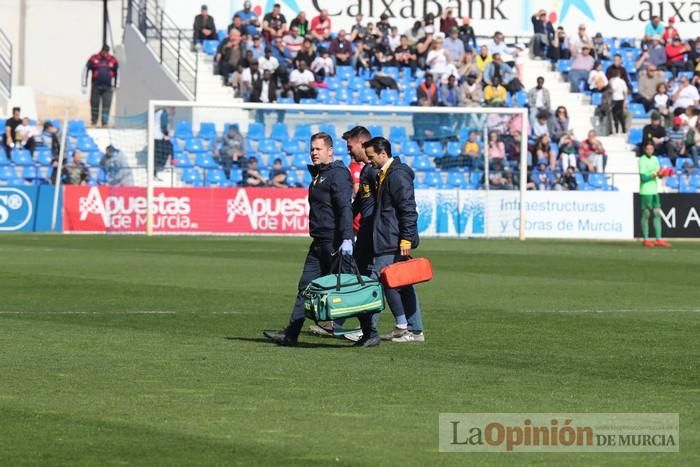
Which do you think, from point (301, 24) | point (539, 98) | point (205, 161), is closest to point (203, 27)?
point (301, 24)

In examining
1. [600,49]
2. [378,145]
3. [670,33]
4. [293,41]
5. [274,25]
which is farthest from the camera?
[670,33]

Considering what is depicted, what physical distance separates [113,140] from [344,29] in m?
9.60

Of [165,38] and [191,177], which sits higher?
[165,38]

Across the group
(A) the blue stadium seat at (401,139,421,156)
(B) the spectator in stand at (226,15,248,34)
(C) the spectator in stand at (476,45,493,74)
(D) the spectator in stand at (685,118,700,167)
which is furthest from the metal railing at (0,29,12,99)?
(D) the spectator in stand at (685,118,700,167)

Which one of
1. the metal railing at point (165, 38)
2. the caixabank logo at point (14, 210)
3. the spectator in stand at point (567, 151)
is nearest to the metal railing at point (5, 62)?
the metal railing at point (165, 38)

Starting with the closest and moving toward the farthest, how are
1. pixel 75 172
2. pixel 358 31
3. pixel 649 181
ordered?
pixel 649 181 < pixel 75 172 < pixel 358 31

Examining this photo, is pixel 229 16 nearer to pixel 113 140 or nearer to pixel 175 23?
pixel 175 23

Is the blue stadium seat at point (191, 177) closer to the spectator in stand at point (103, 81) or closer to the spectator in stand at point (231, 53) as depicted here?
the spectator in stand at point (103, 81)

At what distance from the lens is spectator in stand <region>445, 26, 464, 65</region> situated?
42675 millimetres

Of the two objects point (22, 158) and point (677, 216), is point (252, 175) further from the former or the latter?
point (677, 216)

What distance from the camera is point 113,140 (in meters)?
38.3

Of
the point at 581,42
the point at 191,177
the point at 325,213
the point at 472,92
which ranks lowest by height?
the point at 325,213

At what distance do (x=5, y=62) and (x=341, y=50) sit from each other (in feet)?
33.1

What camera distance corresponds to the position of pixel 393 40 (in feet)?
141
